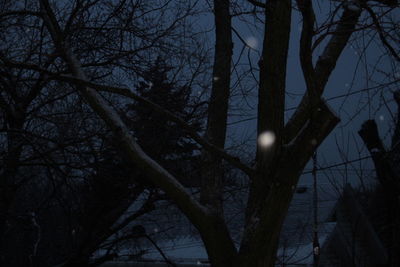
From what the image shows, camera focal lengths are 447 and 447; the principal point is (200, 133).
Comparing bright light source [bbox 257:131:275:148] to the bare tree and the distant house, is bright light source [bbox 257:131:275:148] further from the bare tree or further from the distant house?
the distant house

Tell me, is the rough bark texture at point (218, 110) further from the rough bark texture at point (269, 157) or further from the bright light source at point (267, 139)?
the bright light source at point (267, 139)

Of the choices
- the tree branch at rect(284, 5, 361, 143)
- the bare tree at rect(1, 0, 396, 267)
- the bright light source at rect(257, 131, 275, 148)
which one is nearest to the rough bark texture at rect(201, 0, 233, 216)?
the bare tree at rect(1, 0, 396, 267)

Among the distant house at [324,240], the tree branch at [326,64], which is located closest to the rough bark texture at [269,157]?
the tree branch at [326,64]

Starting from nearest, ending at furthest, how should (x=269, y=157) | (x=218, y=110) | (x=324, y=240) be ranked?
1. (x=269, y=157)
2. (x=218, y=110)
3. (x=324, y=240)

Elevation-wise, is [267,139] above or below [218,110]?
below

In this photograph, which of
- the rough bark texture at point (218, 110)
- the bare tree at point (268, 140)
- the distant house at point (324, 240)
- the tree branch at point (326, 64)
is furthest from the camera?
the distant house at point (324, 240)

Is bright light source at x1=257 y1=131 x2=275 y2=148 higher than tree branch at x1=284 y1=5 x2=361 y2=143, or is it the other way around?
tree branch at x1=284 y1=5 x2=361 y2=143

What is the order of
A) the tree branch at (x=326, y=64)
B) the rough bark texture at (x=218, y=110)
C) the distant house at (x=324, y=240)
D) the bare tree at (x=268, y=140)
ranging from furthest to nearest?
the distant house at (x=324, y=240) < the rough bark texture at (x=218, y=110) < the tree branch at (x=326, y=64) < the bare tree at (x=268, y=140)

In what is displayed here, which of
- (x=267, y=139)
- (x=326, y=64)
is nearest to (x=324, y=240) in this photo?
(x=326, y=64)

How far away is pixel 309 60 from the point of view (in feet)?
9.06

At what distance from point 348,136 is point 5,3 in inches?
215

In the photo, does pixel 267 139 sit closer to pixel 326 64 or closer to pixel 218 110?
pixel 326 64

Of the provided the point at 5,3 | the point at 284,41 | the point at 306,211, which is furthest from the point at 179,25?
the point at 306,211

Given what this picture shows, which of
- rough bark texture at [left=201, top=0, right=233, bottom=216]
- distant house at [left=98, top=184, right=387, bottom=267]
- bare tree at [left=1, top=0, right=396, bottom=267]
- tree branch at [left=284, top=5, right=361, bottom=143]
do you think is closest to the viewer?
bare tree at [left=1, top=0, right=396, bottom=267]
